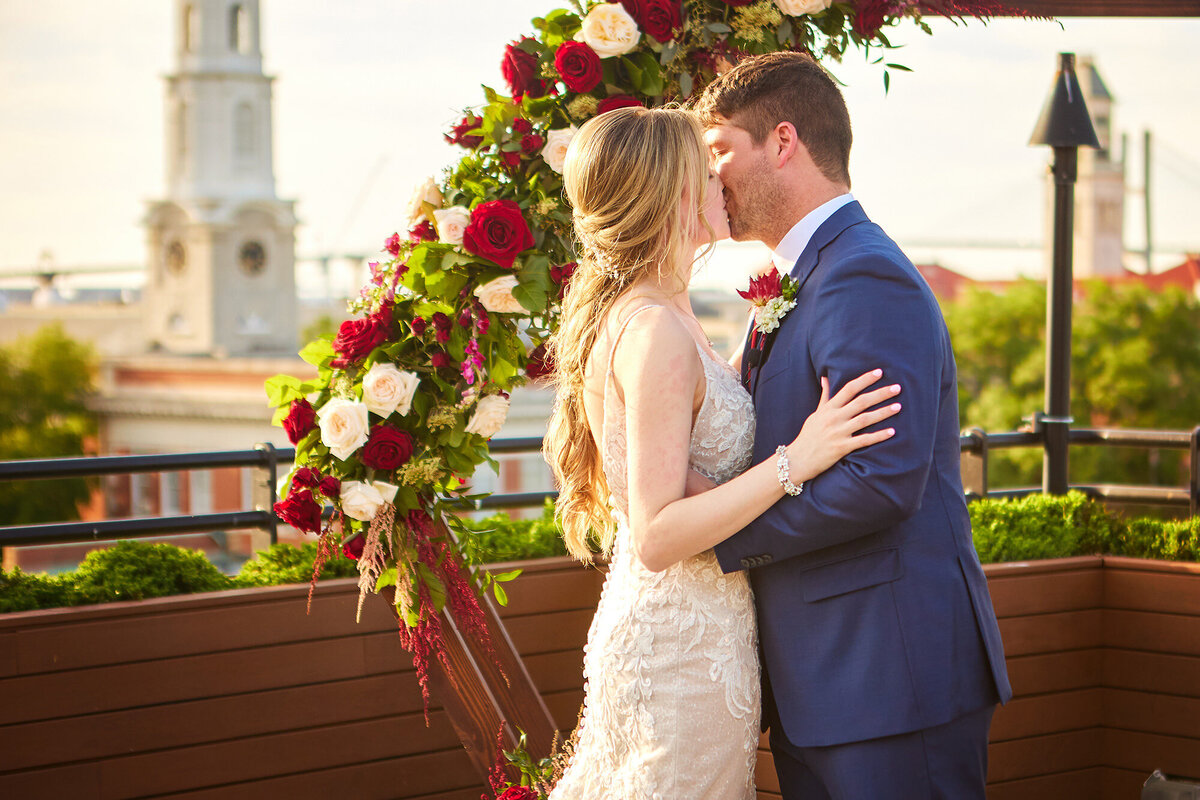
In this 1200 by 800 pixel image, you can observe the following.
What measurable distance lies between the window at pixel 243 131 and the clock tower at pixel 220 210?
0.27 feet

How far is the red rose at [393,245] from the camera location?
125 inches

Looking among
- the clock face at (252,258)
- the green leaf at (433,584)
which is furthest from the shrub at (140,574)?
the clock face at (252,258)

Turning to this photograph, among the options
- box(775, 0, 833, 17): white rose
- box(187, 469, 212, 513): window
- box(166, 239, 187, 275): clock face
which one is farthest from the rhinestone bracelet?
box(166, 239, 187, 275): clock face

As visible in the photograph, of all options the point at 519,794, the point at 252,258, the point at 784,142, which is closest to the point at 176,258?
the point at 252,258

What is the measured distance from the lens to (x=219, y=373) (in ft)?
252

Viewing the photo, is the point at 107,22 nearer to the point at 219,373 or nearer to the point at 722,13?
the point at 219,373

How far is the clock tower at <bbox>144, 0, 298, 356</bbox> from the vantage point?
95.4 metres

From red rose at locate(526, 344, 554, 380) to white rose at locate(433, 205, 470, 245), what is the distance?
0.39 metres

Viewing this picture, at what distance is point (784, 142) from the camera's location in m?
2.65

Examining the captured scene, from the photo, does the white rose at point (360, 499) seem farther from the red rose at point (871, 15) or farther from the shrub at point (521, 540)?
the red rose at point (871, 15)

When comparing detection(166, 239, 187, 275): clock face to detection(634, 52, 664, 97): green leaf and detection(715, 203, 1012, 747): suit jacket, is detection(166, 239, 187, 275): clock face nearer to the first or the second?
detection(634, 52, 664, 97): green leaf

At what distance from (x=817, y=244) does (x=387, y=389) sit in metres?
1.09

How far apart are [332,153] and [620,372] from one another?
100 metres

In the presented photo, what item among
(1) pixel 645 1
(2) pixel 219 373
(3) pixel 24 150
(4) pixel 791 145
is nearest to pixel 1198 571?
(4) pixel 791 145
